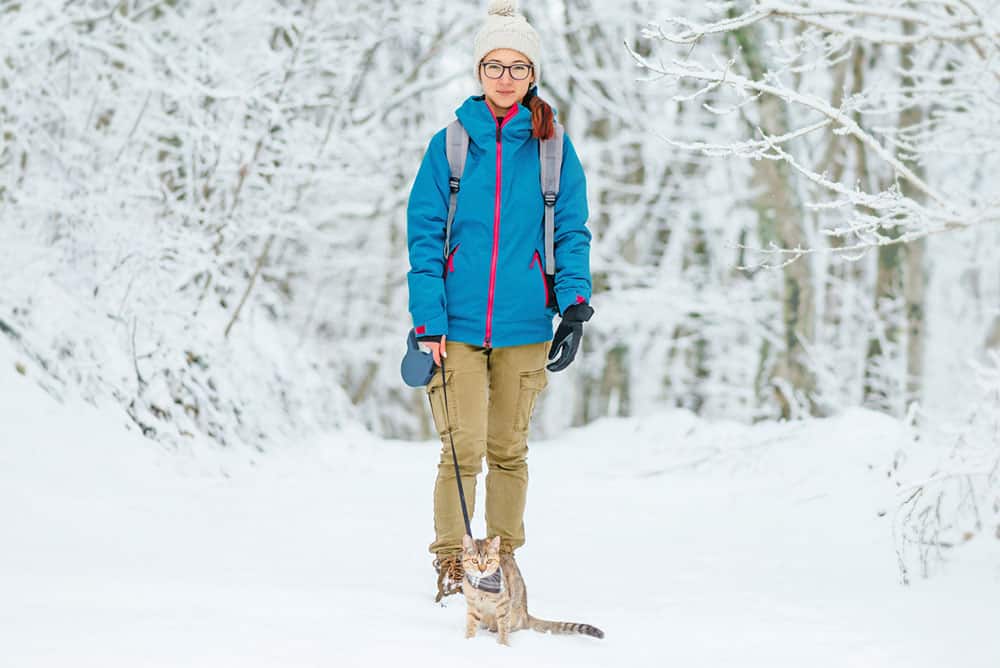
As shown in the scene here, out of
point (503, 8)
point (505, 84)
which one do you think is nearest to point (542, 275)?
point (505, 84)

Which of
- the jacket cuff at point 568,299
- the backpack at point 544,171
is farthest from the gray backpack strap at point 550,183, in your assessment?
the jacket cuff at point 568,299

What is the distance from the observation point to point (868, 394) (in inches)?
466

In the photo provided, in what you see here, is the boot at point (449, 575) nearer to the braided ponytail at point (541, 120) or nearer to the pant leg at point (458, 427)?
the pant leg at point (458, 427)

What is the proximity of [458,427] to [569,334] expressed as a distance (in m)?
0.56

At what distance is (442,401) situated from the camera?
404cm

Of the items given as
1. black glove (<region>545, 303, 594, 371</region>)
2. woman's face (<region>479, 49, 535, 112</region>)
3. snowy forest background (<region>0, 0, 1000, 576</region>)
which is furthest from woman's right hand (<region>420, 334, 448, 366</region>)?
snowy forest background (<region>0, 0, 1000, 576</region>)

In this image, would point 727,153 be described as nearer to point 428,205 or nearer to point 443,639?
point 428,205

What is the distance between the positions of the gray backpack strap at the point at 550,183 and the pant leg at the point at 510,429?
35 centimetres

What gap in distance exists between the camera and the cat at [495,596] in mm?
3381

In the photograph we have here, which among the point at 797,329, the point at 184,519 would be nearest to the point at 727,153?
the point at 184,519

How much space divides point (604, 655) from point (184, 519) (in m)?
3.06

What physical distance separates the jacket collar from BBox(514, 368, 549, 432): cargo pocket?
0.86m

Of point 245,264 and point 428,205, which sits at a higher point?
point 428,205

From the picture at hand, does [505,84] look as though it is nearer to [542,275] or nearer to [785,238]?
[542,275]
